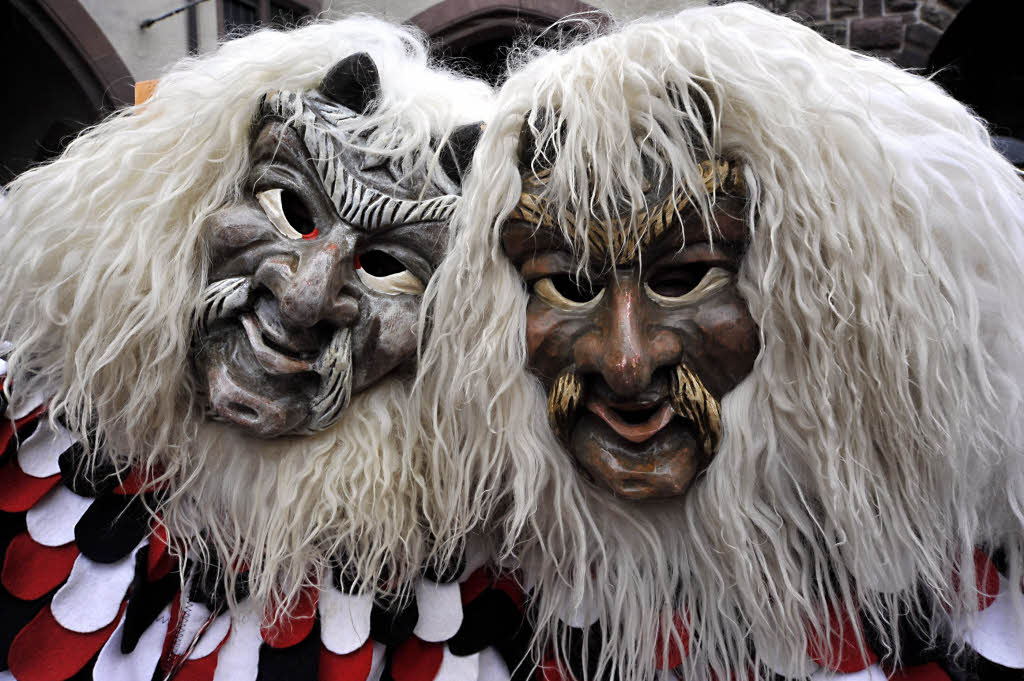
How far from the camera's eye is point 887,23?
3.66 m

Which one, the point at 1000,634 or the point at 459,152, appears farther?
the point at 459,152

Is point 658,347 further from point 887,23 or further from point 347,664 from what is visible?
point 887,23

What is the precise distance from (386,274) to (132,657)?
0.71 m

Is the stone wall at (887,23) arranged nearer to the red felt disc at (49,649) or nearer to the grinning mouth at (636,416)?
the grinning mouth at (636,416)

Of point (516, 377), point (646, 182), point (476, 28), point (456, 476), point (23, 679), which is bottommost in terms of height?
point (476, 28)

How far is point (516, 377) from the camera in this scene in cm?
114

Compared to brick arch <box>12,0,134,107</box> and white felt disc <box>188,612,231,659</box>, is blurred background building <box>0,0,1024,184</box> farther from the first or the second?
white felt disc <box>188,612,231,659</box>

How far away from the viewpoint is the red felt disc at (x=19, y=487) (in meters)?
1.26

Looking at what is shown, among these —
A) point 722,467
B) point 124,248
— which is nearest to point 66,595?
point 124,248

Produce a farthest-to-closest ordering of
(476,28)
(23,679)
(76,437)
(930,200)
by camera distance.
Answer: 1. (476,28)
2. (76,437)
3. (23,679)
4. (930,200)

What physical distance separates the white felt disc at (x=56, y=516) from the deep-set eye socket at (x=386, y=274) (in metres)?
0.58

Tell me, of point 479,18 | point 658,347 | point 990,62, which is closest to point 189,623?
point 658,347

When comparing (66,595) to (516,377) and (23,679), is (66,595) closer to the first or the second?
(23,679)

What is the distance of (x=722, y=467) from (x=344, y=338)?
0.58 m
